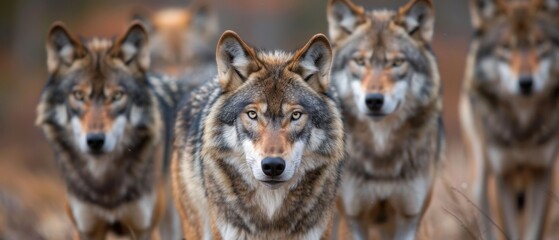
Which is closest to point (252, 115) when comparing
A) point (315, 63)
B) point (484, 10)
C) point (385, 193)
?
point (315, 63)

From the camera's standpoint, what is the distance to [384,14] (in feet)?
25.8

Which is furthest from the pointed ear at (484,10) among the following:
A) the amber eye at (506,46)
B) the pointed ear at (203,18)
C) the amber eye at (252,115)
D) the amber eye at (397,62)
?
the pointed ear at (203,18)

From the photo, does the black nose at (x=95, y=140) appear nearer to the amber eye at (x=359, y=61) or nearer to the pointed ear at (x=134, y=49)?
the pointed ear at (x=134, y=49)

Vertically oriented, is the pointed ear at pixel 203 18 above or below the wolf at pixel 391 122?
above

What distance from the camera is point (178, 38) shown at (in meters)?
12.6

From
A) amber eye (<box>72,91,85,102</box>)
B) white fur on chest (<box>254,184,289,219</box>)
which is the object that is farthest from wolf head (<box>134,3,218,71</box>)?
white fur on chest (<box>254,184,289,219</box>)

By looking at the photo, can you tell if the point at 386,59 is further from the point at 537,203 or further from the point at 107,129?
the point at 537,203

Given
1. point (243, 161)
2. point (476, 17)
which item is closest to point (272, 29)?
point (476, 17)

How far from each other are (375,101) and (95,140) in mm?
2141

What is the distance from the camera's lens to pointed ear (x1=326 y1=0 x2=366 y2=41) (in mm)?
7812

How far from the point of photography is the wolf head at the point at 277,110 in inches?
215

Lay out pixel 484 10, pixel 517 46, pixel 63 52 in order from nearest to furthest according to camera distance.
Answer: pixel 63 52
pixel 517 46
pixel 484 10

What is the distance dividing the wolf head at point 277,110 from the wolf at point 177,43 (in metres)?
5.96

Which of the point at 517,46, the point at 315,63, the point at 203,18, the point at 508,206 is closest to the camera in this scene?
the point at 315,63
